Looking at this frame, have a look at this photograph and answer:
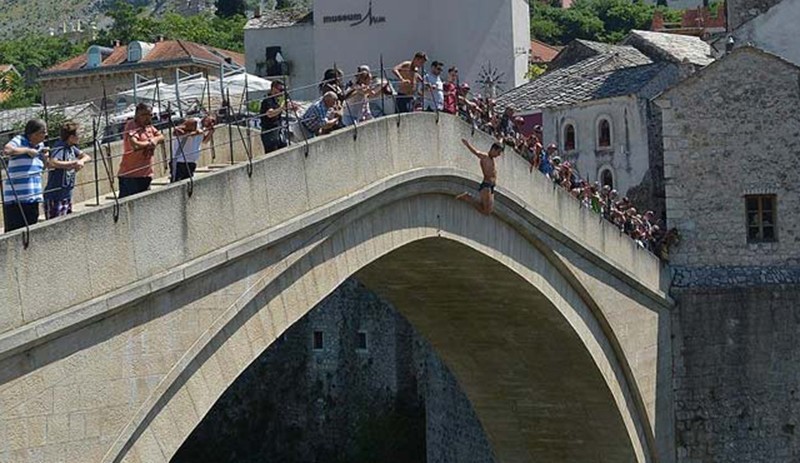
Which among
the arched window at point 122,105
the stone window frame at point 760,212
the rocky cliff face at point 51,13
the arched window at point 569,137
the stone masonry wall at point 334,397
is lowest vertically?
the stone masonry wall at point 334,397

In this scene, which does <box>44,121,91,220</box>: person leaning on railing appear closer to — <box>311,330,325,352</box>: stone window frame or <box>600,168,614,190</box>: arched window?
<box>600,168,614,190</box>: arched window

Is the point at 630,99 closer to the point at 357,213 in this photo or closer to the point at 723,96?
the point at 723,96

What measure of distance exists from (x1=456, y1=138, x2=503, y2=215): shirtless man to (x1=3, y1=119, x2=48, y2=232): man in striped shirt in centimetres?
822

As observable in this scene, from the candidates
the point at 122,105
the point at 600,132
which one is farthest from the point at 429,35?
the point at 600,132

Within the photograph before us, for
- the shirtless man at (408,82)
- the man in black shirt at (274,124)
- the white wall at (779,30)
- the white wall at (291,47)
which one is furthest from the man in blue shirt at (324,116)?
the white wall at (291,47)

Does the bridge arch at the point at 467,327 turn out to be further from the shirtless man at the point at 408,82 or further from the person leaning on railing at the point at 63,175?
the person leaning on railing at the point at 63,175

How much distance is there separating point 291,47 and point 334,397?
17.7 meters

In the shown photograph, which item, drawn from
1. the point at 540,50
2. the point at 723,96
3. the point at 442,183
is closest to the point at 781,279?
the point at 723,96

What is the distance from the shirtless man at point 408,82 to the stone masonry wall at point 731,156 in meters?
7.55

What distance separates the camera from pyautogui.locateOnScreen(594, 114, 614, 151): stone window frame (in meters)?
30.1

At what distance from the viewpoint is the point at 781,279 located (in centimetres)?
2492

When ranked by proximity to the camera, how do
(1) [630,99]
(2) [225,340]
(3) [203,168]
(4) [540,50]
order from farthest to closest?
(4) [540,50] → (1) [630,99] → (3) [203,168] → (2) [225,340]

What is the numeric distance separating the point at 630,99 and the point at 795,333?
6.45m

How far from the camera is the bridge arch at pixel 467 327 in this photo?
1323cm
